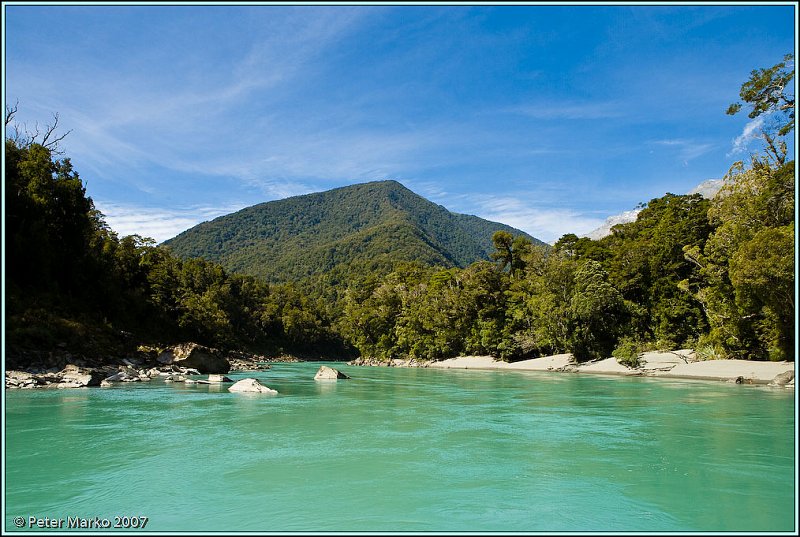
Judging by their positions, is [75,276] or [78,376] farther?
[75,276]

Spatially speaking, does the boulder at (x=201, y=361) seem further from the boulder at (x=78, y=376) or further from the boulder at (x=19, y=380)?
the boulder at (x=19, y=380)

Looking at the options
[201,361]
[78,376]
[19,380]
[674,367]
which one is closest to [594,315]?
[674,367]

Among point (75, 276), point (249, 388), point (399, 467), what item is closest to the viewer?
point (399, 467)

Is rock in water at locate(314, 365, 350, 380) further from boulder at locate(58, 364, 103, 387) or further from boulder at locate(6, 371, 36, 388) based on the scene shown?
boulder at locate(6, 371, 36, 388)

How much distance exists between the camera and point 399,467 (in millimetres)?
11008

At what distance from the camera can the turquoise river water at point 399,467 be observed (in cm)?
810

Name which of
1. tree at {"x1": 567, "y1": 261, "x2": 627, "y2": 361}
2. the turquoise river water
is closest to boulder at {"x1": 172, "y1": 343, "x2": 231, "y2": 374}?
the turquoise river water

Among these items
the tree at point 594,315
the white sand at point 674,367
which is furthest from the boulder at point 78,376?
the tree at point 594,315

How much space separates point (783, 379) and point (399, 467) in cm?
2589

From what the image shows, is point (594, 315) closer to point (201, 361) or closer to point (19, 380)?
point (201, 361)

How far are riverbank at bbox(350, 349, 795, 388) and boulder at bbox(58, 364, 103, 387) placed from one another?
35106 millimetres

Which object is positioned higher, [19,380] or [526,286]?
[526,286]

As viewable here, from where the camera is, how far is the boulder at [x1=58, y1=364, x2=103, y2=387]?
25.8 metres

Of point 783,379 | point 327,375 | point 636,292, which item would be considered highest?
point 636,292
